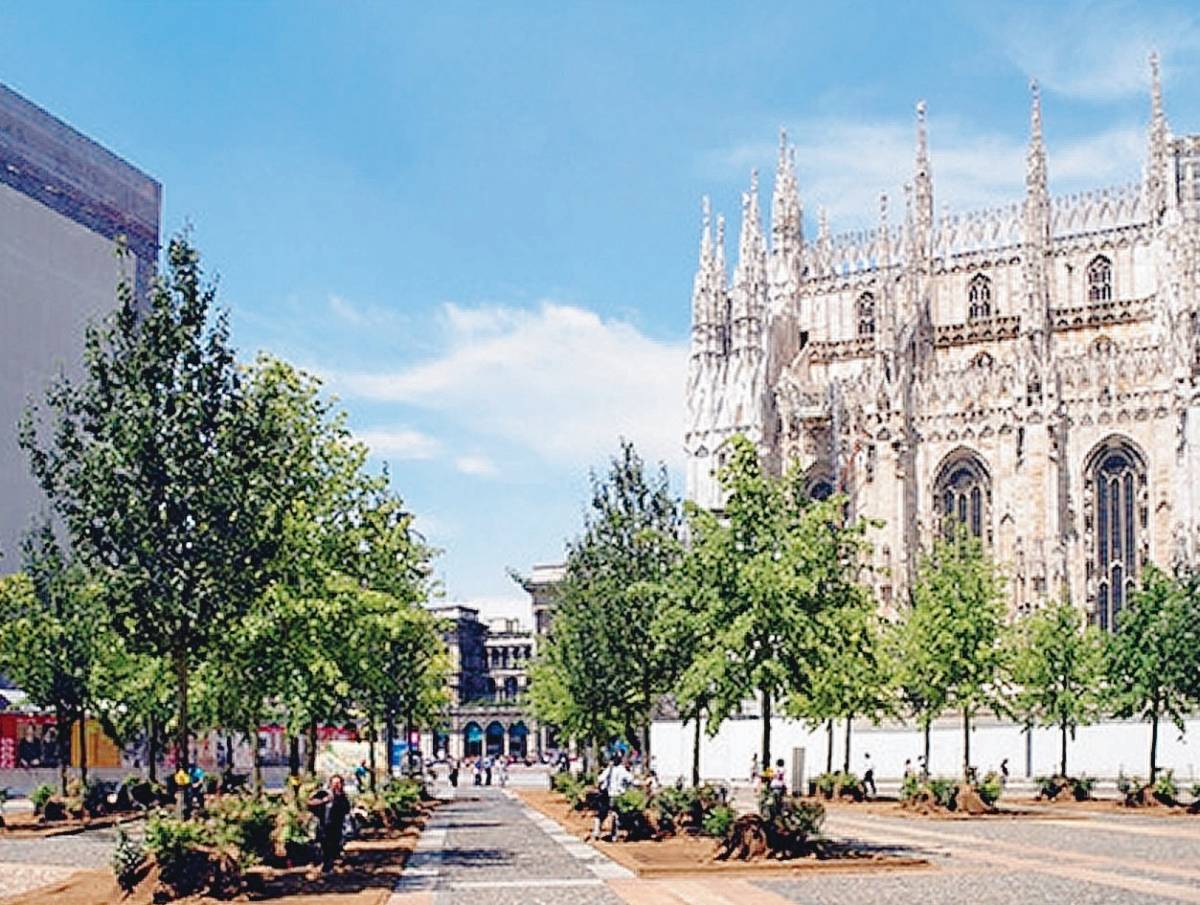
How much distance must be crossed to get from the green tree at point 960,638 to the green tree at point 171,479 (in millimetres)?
25772

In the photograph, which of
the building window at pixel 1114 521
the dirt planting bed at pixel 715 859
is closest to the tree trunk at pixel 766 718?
the dirt planting bed at pixel 715 859

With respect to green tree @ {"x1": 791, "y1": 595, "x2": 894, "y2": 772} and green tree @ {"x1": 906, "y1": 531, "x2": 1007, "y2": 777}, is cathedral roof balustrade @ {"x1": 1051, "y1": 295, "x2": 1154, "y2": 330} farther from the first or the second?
green tree @ {"x1": 791, "y1": 595, "x2": 894, "y2": 772}

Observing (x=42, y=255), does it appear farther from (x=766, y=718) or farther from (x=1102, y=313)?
(x=766, y=718)

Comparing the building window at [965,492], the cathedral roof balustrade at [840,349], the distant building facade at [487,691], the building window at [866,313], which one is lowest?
the distant building facade at [487,691]

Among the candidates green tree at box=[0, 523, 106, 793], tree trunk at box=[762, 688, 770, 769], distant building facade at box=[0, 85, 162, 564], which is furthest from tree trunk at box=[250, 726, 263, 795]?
distant building facade at box=[0, 85, 162, 564]

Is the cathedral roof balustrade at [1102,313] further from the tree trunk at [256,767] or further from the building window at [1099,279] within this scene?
the tree trunk at [256,767]

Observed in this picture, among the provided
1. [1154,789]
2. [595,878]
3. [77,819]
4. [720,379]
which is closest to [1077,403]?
[720,379]

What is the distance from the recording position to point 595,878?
75.4 feet

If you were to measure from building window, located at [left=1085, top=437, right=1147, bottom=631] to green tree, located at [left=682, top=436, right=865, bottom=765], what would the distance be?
51120 mm

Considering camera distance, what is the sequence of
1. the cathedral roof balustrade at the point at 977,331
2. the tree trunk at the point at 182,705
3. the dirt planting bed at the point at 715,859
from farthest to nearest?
the cathedral roof balustrade at the point at 977,331, the dirt planting bed at the point at 715,859, the tree trunk at the point at 182,705

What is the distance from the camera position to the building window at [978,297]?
8756 cm

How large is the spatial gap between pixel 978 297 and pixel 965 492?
11925 millimetres

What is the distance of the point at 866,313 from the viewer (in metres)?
92.2

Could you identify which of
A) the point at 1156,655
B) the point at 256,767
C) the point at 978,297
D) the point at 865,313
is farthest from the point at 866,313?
the point at 256,767
